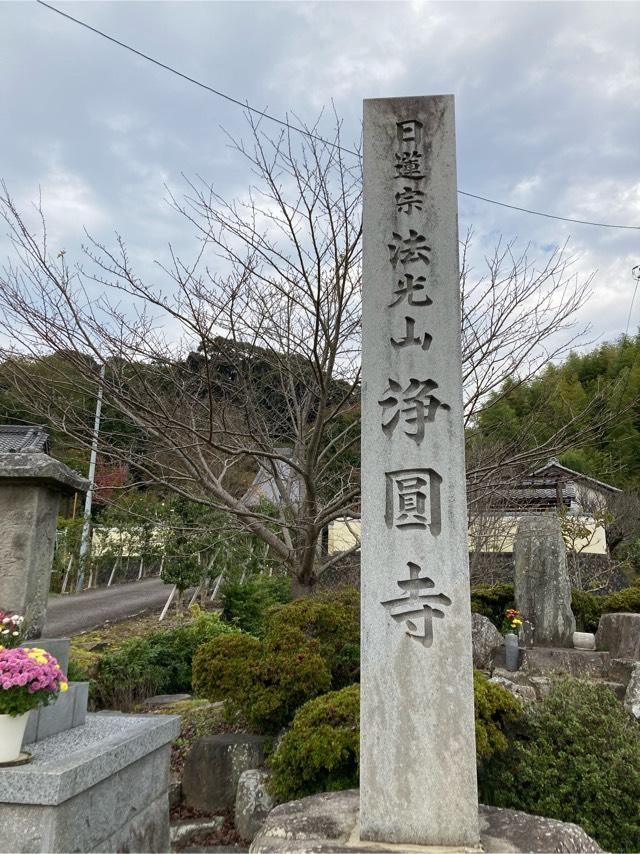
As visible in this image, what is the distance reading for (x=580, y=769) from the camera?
346cm

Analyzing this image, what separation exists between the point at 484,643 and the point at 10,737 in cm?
535

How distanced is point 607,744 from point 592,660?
316 centimetres

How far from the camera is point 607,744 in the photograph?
3584 mm

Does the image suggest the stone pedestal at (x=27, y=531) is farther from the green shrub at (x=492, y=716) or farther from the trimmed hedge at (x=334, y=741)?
the green shrub at (x=492, y=716)

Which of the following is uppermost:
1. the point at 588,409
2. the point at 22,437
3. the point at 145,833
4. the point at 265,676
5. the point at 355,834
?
the point at 22,437

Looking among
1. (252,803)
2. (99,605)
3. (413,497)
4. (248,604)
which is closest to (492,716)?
(252,803)

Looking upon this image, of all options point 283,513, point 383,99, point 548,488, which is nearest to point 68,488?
point 283,513

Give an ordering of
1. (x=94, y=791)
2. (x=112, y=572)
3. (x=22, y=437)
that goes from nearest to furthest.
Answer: (x=94, y=791) < (x=22, y=437) < (x=112, y=572)

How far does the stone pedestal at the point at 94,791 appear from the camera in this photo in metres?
2.80

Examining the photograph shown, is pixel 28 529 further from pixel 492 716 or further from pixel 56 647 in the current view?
pixel 492 716

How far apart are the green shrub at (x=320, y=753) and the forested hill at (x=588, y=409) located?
3.32 metres

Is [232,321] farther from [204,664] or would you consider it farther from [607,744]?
[607,744]

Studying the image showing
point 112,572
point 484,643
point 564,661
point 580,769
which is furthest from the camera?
point 112,572

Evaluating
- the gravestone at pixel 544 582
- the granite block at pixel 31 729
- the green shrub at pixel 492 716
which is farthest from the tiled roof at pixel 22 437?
the gravestone at pixel 544 582
